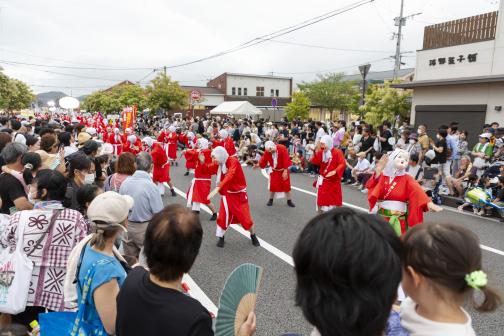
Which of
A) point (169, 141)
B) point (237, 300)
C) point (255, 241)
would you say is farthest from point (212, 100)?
point (237, 300)

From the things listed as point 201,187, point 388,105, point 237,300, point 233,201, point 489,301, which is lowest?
point 201,187

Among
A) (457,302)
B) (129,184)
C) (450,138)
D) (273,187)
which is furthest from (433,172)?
(457,302)

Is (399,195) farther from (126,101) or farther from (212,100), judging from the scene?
(212,100)

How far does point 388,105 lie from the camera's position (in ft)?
70.5

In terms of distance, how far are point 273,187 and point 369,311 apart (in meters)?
7.53

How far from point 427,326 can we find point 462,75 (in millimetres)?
18590

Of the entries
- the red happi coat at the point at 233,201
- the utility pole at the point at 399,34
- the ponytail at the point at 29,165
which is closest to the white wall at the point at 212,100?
the utility pole at the point at 399,34

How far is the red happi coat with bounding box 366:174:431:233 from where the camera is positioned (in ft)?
13.7

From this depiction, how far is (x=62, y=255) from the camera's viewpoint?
262 centimetres

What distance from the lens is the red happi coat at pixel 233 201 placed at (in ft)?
19.5

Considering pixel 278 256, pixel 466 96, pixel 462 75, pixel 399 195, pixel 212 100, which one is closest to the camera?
pixel 399 195

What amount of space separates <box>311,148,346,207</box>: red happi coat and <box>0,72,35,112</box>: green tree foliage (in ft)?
106

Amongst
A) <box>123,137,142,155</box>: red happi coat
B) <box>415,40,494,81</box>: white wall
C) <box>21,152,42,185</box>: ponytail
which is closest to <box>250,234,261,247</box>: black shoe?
<box>21,152,42,185</box>: ponytail

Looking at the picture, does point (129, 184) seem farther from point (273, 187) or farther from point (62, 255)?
point (273, 187)
